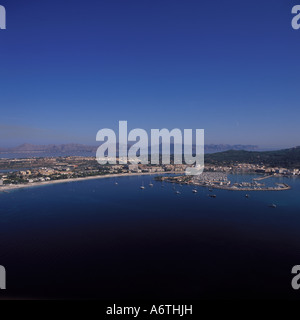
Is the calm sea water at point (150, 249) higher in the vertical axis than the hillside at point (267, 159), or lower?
lower

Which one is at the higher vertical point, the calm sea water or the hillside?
the hillside

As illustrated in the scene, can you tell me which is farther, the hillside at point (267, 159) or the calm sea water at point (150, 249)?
the hillside at point (267, 159)

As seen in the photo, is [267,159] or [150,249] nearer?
[150,249]

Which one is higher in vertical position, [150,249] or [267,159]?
[267,159]

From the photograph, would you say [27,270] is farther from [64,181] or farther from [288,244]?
[64,181]

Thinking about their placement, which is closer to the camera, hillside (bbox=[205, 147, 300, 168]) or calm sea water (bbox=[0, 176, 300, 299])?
calm sea water (bbox=[0, 176, 300, 299])
